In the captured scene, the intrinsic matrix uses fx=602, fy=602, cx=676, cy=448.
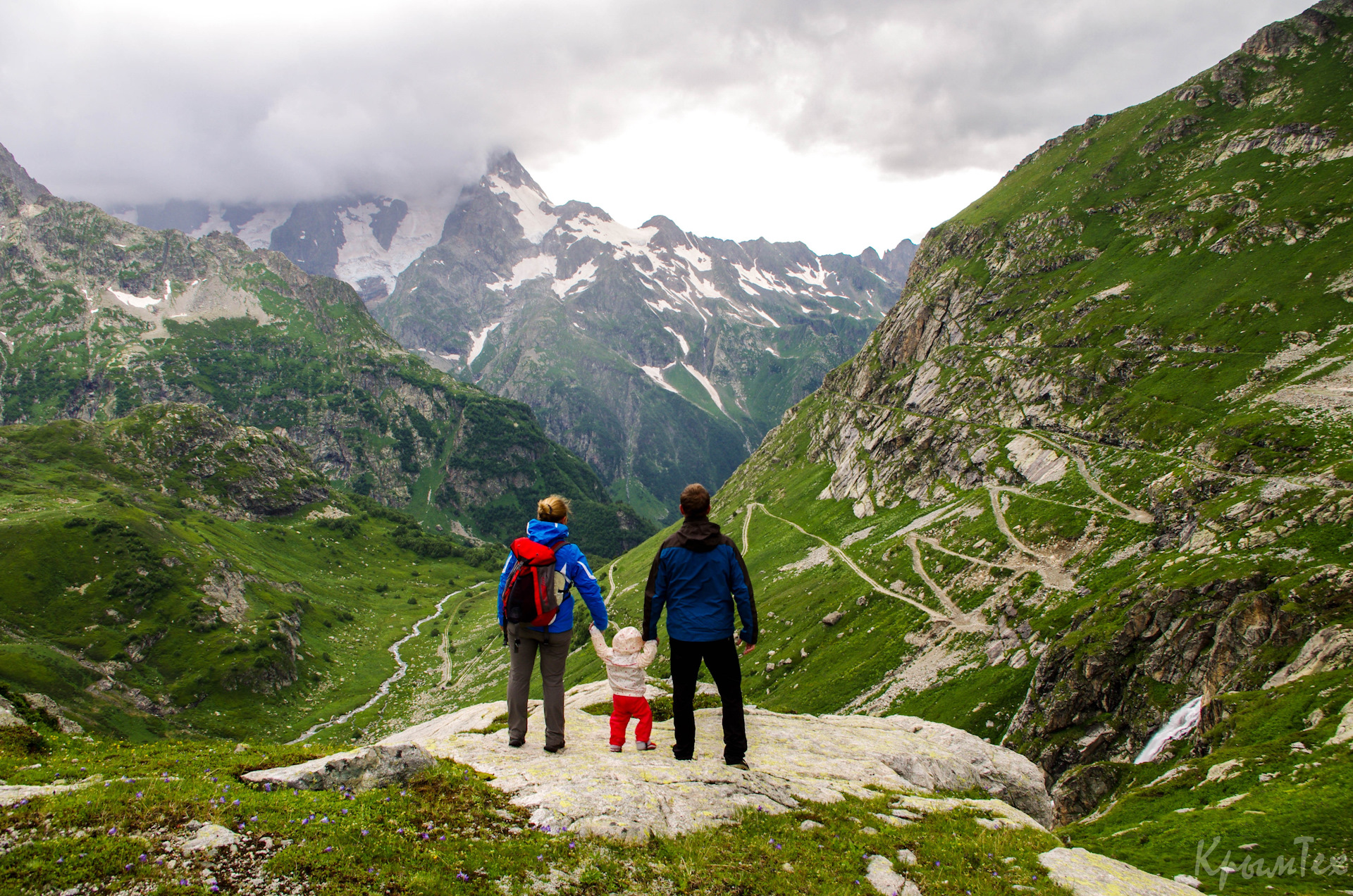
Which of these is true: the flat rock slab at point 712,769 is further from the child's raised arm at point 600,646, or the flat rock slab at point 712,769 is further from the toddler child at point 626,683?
the child's raised arm at point 600,646

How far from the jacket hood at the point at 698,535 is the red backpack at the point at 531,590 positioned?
357 centimetres

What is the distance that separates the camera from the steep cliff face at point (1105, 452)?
50281 mm

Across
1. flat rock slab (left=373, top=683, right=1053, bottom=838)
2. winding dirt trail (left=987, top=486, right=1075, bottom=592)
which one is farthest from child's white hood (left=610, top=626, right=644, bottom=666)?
winding dirt trail (left=987, top=486, right=1075, bottom=592)

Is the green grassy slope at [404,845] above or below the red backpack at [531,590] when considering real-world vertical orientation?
below

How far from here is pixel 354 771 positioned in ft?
42.6

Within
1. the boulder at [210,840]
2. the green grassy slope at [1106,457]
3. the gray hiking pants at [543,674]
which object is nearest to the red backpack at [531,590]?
the gray hiking pants at [543,674]

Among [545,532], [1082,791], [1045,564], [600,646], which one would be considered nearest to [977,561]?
[1045,564]

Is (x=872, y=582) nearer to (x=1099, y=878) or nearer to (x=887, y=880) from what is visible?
(x=1099, y=878)

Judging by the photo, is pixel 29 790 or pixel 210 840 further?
pixel 29 790

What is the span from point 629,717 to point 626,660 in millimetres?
2060

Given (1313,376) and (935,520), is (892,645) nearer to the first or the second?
(935,520)

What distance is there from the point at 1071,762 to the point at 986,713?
1086 cm

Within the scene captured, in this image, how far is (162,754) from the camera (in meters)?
15.0

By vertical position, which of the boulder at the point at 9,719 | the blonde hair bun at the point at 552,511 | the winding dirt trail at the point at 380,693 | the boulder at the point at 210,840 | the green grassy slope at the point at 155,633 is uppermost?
the blonde hair bun at the point at 552,511
